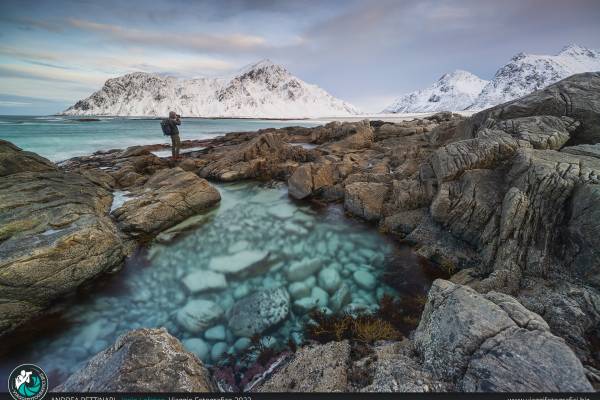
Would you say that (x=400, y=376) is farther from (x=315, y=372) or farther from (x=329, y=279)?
(x=329, y=279)

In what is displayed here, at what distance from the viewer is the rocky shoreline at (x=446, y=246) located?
3277 mm

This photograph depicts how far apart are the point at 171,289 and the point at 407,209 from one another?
8.47 m

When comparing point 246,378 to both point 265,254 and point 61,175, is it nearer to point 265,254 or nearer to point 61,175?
point 265,254

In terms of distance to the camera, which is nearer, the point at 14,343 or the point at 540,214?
the point at 14,343

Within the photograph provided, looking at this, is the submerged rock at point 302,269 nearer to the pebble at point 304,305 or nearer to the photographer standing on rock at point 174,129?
the pebble at point 304,305

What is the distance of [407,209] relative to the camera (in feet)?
32.2

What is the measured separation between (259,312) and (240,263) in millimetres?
2352

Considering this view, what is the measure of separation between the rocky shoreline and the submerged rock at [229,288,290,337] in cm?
103

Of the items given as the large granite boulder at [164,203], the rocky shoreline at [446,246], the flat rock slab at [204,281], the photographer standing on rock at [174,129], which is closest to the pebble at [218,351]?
the rocky shoreline at [446,246]

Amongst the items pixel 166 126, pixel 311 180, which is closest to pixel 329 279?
pixel 311 180

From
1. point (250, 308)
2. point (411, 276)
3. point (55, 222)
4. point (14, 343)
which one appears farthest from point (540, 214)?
point (55, 222)

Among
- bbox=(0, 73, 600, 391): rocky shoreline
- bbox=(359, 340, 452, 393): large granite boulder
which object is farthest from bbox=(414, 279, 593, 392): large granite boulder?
bbox=(359, 340, 452, 393): large granite boulder

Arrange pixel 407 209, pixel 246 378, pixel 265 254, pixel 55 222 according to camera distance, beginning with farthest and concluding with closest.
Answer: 1. pixel 407 209
2. pixel 265 254
3. pixel 55 222
4. pixel 246 378

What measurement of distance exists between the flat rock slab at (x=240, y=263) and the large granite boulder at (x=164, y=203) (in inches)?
120
